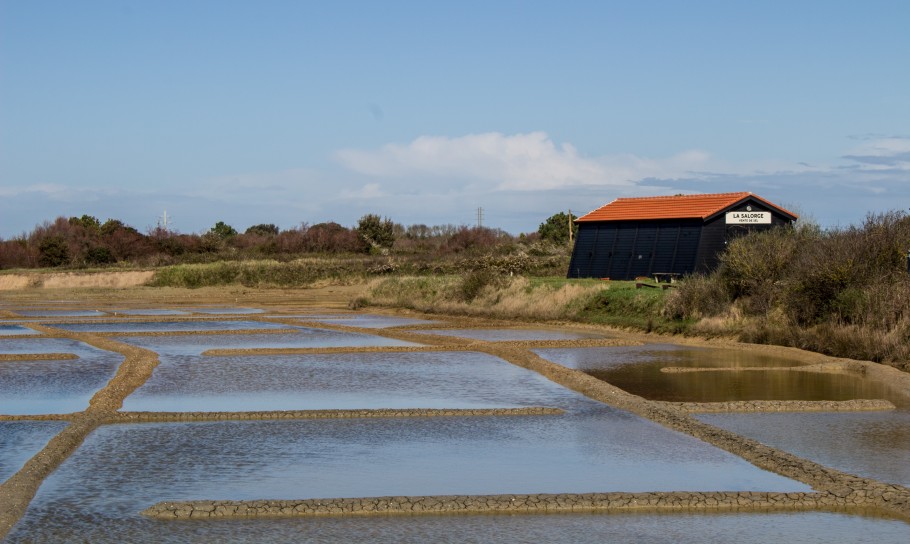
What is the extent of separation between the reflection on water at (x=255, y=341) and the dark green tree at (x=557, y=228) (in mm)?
44668

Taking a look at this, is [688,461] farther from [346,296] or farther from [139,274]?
[139,274]

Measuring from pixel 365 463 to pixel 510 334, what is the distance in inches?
738

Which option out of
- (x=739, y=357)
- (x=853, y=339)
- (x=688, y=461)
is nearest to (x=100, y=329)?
(x=739, y=357)

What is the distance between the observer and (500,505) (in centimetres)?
988

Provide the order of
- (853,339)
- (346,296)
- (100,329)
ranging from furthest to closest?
(346,296) < (100,329) < (853,339)

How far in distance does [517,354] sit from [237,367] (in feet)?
20.9

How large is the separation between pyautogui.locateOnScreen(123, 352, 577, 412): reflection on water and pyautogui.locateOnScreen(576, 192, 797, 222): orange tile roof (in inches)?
658

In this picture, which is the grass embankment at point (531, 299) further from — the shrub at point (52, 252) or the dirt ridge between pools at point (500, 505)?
the shrub at point (52, 252)

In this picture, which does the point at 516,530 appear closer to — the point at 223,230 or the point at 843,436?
the point at 843,436

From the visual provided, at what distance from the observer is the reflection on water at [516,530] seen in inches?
350

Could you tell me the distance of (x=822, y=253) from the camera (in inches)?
1014

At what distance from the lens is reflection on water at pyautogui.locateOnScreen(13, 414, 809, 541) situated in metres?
10.5

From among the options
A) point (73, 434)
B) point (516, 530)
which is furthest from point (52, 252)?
point (516, 530)

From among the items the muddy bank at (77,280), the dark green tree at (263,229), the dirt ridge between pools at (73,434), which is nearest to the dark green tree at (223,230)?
the dark green tree at (263,229)
